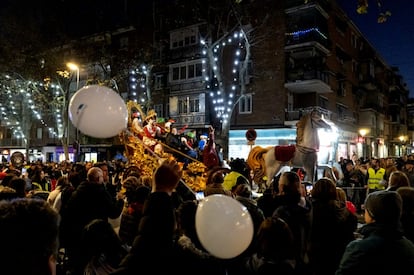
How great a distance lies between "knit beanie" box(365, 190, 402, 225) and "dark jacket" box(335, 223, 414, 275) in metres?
0.07

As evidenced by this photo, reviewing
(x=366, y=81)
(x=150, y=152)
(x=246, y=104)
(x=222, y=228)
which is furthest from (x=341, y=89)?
(x=222, y=228)

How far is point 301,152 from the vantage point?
10.9m

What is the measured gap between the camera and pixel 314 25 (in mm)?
28438

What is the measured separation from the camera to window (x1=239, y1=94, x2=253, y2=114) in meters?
30.4

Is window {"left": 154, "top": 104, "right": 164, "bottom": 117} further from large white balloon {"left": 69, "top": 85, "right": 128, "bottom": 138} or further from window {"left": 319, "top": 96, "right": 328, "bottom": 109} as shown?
large white balloon {"left": 69, "top": 85, "right": 128, "bottom": 138}

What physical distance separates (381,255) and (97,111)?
324 cm

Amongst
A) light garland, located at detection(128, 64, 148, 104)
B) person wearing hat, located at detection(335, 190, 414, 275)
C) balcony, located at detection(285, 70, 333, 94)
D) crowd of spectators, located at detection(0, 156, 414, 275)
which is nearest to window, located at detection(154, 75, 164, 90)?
light garland, located at detection(128, 64, 148, 104)

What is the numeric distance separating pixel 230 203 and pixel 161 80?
33.8 meters

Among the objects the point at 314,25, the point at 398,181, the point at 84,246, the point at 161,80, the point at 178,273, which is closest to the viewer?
the point at 178,273

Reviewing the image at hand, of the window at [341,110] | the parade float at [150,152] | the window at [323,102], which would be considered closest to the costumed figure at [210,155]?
the parade float at [150,152]

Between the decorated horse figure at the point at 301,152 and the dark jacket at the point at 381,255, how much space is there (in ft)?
26.6

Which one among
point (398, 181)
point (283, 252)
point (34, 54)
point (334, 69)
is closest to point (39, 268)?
point (283, 252)

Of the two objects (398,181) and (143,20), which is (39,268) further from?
(143,20)

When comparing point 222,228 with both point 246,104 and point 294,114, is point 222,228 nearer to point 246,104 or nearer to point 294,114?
point 294,114
